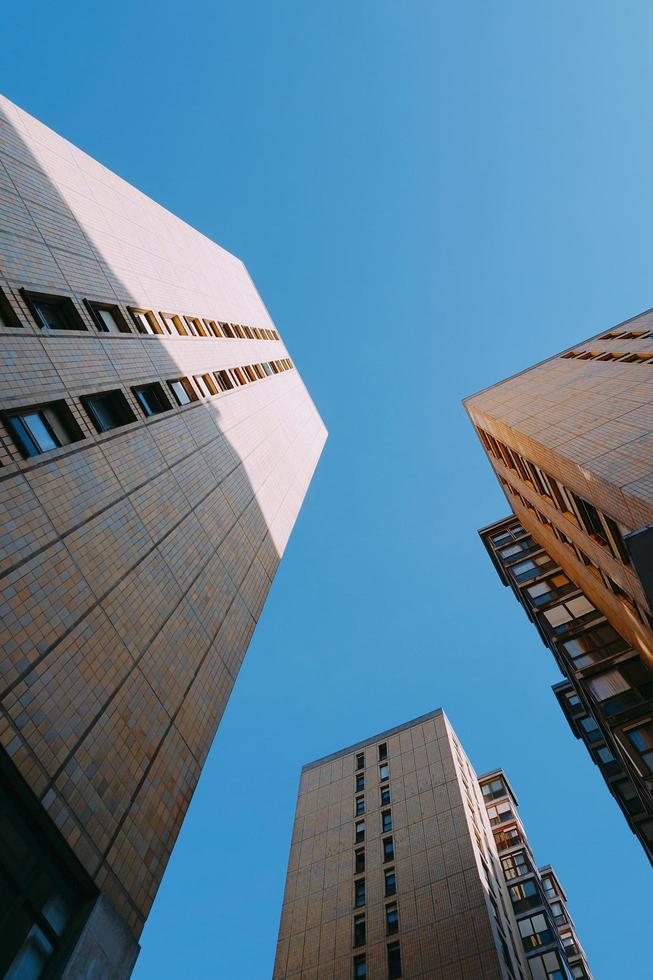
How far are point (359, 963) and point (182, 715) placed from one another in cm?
2833

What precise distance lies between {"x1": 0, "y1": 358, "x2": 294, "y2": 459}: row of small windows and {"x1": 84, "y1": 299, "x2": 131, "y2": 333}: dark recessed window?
2.14 meters

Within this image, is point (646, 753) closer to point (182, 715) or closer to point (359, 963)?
point (182, 715)

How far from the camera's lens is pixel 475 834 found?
134ft

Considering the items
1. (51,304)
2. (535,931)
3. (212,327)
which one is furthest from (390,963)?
(51,304)

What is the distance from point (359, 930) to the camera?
36.6 meters

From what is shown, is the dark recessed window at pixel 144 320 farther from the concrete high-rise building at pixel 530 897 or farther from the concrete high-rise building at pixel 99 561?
the concrete high-rise building at pixel 530 897

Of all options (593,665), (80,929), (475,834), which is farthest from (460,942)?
(80,929)

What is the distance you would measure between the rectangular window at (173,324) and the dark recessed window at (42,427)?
11.5 m

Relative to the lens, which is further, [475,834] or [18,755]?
[475,834]

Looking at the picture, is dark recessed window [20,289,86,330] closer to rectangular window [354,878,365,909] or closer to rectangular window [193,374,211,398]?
rectangular window [193,374,211,398]

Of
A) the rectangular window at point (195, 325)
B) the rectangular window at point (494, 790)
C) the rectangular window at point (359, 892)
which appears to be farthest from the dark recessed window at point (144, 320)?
the rectangular window at point (494, 790)

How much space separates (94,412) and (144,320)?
26.2ft

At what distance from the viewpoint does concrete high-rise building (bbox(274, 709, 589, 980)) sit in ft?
108

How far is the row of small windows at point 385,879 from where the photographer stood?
111 feet
